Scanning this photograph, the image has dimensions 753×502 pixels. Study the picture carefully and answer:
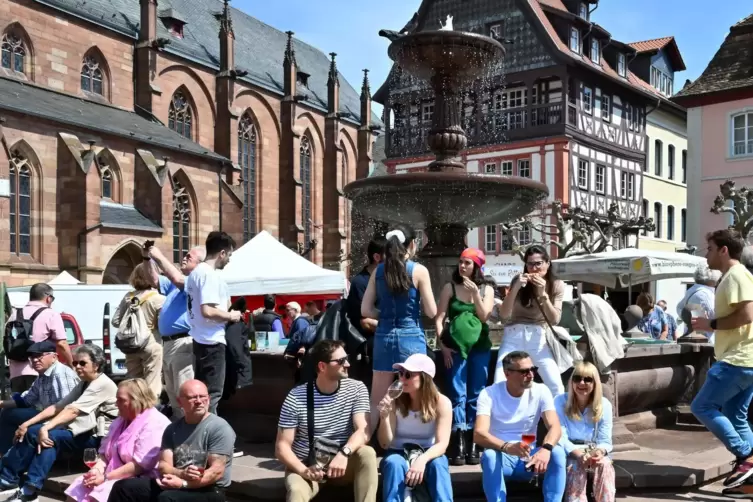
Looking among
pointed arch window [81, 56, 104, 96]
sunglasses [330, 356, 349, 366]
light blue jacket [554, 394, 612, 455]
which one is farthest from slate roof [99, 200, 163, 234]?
light blue jacket [554, 394, 612, 455]

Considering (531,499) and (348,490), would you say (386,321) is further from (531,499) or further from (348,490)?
(531,499)

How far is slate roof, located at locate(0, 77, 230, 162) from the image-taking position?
2850 cm

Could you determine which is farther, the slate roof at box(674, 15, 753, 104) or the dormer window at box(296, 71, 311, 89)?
the dormer window at box(296, 71, 311, 89)

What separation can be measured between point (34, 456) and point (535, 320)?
161 inches

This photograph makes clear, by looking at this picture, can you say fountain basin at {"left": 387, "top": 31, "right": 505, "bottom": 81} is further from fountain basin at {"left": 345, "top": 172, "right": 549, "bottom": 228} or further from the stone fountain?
fountain basin at {"left": 345, "top": 172, "right": 549, "bottom": 228}

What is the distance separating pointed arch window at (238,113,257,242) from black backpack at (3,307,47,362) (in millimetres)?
33819

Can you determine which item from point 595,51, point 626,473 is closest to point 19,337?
point 626,473

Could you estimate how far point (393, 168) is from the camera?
129 feet

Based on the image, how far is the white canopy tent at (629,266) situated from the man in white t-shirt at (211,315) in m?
8.30

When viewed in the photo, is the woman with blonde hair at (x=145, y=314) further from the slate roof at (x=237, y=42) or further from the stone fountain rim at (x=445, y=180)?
the slate roof at (x=237, y=42)

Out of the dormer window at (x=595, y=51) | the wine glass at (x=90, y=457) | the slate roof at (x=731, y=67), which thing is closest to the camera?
the wine glass at (x=90, y=457)

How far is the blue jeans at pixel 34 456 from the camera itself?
6.59 meters

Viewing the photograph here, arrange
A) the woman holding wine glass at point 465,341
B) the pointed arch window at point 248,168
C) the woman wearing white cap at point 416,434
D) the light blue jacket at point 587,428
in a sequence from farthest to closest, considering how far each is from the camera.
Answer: the pointed arch window at point 248,168, the woman holding wine glass at point 465,341, the light blue jacket at point 587,428, the woman wearing white cap at point 416,434

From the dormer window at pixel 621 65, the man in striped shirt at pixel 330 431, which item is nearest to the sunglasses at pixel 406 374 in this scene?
the man in striped shirt at pixel 330 431
